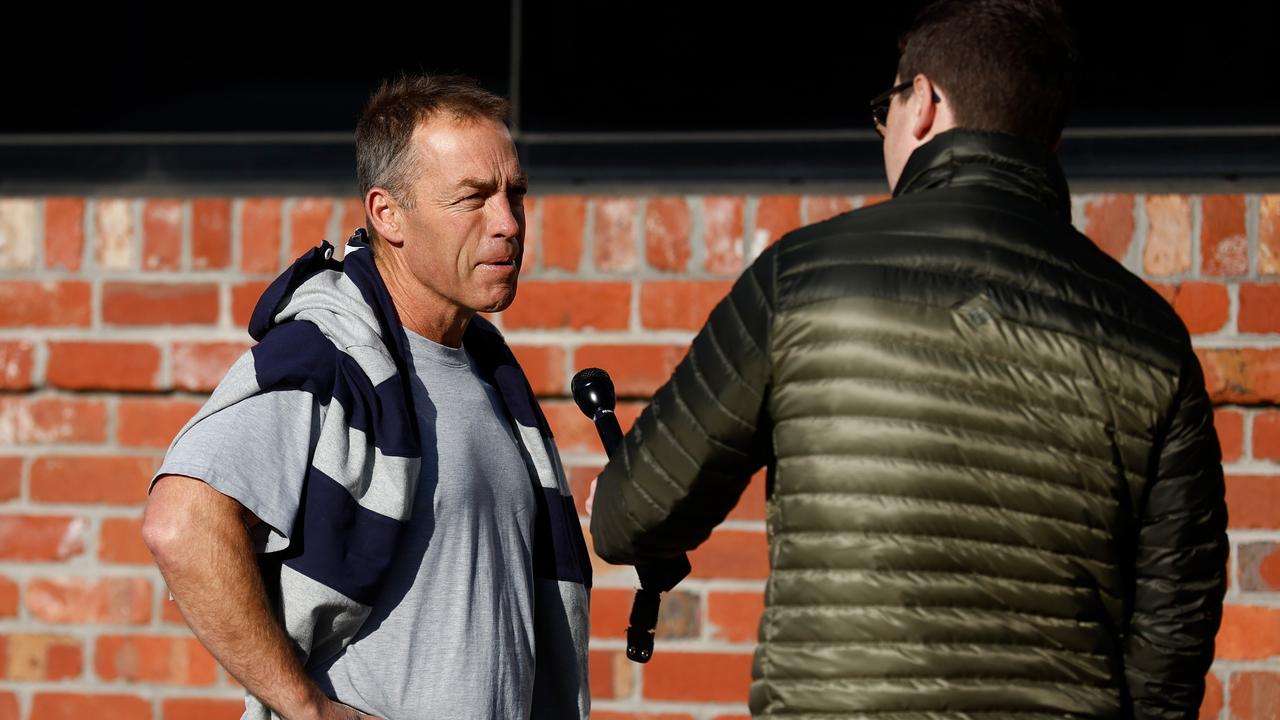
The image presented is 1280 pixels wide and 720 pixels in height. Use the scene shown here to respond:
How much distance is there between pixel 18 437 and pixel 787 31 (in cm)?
185

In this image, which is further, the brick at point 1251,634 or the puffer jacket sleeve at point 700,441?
the brick at point 1251,634

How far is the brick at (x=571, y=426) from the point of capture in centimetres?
304

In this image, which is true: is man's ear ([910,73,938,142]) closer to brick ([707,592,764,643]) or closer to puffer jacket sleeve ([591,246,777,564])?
puffer jacket sleeve ([591,246,777,564])

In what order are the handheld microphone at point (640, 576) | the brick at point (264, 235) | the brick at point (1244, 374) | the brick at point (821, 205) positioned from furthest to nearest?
the brick at point (264, 235)
the brick at point (821, 205)
the brick at point (1244, 374)
the handheld microphone at point (640, 576)

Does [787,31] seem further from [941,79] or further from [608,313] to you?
[941,79]

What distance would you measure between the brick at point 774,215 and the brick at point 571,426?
1.45ft

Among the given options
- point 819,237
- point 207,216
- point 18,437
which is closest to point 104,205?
point 207,216

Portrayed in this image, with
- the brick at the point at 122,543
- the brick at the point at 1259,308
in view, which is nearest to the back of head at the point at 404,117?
the brick at the point at 122,543

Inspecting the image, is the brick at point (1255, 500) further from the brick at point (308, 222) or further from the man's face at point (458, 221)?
the brick at point (308, 222)

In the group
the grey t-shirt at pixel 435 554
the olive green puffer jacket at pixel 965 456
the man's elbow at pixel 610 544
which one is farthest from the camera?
the grey t-shirt at pixel 435 554

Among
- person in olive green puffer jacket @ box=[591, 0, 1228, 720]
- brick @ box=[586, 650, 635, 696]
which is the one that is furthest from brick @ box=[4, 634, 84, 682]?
person in olive green puffer jacket @ box=[591, 0, 1228, 720]

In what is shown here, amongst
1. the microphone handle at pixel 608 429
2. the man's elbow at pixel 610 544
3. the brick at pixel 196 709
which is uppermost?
the microphone handle at pixel 608 429

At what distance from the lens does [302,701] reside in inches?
78.3

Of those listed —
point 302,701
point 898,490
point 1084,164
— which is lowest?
point 302,701
